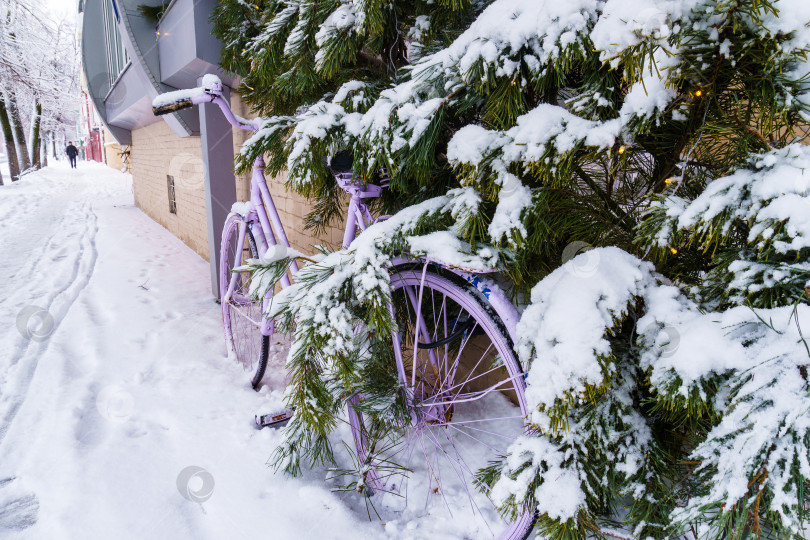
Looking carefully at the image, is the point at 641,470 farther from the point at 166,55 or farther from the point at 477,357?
the point at 166,55

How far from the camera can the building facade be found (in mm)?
3324

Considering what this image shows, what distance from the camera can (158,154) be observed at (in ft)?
23.0

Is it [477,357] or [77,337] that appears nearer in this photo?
[477,357]

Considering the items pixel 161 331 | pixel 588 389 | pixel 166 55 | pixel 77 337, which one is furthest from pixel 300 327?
pixel 166 55

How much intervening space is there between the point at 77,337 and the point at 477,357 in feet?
8.60

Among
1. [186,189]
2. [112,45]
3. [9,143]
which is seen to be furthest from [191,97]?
[9,143]

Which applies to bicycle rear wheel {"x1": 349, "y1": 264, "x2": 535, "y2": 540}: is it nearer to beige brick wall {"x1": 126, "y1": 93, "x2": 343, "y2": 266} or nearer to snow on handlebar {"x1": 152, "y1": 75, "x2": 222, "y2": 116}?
beige brick wall {"x1": 126, "y1": 93, "x2": 343, "y2": 266}

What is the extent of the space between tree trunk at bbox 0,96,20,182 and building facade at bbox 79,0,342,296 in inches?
403

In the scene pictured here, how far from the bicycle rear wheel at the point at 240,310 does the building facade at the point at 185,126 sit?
1.66 feet

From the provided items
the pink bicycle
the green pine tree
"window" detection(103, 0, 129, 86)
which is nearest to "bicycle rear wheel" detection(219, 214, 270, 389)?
the pink bicycle

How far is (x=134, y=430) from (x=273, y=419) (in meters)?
0.61

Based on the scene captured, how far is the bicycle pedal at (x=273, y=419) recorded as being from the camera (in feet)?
6.28

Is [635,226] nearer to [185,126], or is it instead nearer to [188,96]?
[188,96]

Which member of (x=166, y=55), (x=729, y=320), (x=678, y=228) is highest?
(x=166, y=55)
